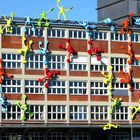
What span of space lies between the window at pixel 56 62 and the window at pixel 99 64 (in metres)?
4.36

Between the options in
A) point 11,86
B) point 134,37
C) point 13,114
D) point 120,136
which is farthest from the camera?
point 134,37

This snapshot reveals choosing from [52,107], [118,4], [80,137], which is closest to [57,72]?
[52,107]

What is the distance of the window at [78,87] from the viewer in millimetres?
80456

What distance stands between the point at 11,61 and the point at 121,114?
703 inches

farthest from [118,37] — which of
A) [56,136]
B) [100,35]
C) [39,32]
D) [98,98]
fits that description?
[56,136]

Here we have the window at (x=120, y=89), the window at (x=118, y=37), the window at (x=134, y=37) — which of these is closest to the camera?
the window at (x=120, y=89)

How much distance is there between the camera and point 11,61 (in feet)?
255

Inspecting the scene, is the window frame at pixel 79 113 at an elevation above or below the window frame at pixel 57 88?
below

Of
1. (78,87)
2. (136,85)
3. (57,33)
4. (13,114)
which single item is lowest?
(13,114)

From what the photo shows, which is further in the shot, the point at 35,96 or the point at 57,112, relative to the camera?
the point at 57,112

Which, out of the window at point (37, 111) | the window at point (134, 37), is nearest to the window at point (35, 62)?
the window at point (37, 111)

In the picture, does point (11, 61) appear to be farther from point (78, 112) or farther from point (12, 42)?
point (78, 112)

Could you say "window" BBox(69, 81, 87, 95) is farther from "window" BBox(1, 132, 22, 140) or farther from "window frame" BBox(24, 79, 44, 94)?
"window" BBox(1, 132, 22, 140)

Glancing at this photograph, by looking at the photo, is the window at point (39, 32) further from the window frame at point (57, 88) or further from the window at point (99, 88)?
the window at point (99, 88)
